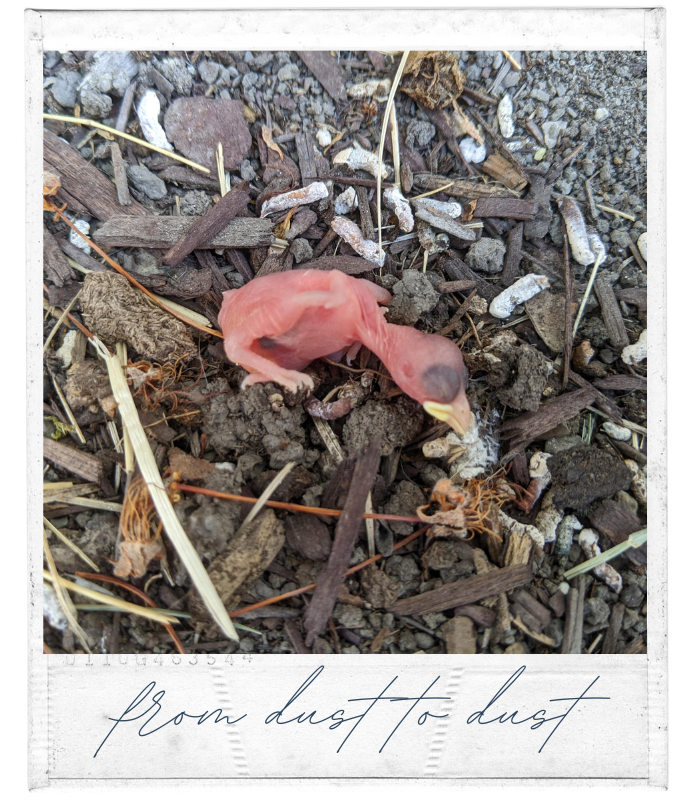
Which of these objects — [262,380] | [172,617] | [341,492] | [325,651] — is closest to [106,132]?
[262,380]

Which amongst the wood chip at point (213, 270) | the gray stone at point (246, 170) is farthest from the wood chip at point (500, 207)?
the wood chip at point (213, 270)

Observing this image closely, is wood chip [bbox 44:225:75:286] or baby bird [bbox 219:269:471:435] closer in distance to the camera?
baby bird [bbox 219:269:471:435]

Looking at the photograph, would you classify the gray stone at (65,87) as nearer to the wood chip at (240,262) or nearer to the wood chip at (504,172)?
the wood chip at (240,262)

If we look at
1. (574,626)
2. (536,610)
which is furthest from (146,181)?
(574,626)

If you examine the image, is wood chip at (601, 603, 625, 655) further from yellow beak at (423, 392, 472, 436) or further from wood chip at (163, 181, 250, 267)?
wood chip at (163, 181, 250, 267)

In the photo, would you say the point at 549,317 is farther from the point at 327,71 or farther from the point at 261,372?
the point at 327,71

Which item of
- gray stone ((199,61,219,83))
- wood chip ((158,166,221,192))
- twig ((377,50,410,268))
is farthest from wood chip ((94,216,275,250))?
gray stone ((199,61,219,83))

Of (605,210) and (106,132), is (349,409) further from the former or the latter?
(106,132)
